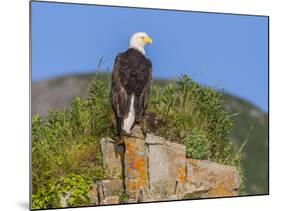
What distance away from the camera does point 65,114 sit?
6.86 meters

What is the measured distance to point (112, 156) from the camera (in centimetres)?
697

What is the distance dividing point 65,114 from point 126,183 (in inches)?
35.4

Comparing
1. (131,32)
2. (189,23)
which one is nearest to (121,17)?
(131,32)

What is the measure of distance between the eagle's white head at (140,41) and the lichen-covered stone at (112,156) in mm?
939

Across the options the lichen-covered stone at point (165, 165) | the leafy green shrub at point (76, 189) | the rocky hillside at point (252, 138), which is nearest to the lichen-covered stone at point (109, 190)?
the leafy green shrub at point (76, 189)

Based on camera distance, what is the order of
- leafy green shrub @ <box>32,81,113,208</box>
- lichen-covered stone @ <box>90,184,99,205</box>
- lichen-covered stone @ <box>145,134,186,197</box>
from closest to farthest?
leafy green shrub @ <box>32,81,113,208</box>
lichen-covered stone @ <box>90,184,99,205</box>
lichen-covered stone @ <box>145,134,186,197</box>

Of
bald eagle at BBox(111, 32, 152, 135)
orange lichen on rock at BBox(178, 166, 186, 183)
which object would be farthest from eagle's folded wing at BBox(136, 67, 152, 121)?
orange lichen on rock at BBox(178, 166, 186, 183)

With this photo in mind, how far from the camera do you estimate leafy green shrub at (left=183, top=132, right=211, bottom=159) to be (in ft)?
24.0

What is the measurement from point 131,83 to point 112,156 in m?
0.73

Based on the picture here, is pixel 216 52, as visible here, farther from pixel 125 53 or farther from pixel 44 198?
pixel 44 198

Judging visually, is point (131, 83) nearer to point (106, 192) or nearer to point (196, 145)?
point (196, 145)

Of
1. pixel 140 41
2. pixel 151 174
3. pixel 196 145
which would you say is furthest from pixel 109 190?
pixel 140 41

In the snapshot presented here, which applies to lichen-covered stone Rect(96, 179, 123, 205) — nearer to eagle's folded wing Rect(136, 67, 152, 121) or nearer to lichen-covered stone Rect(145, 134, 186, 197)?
lichen-covered stone Rect(145, 134, 186, 197)
